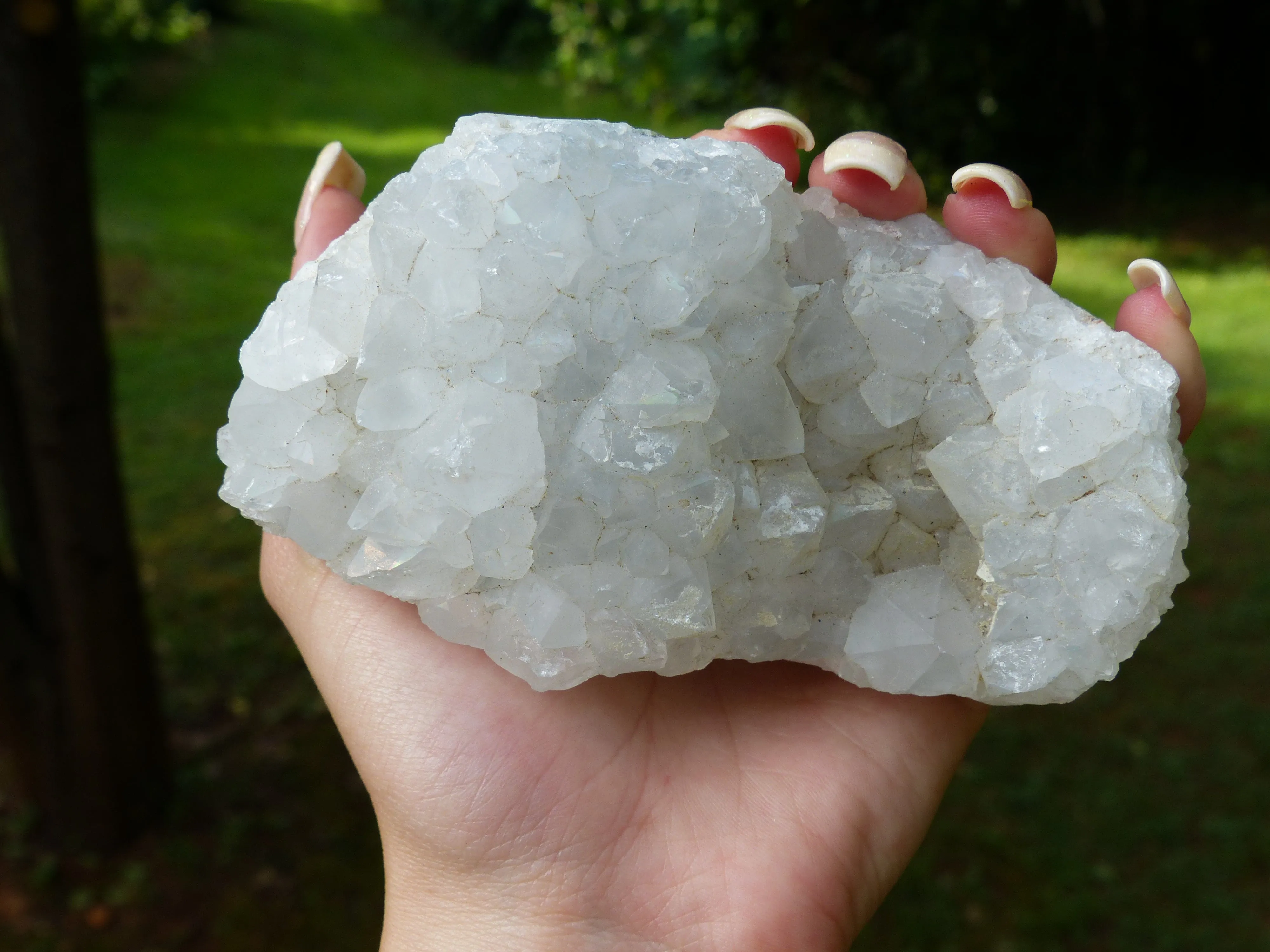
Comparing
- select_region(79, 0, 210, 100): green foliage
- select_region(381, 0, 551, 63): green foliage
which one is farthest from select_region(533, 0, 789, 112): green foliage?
select_region(381, 0, 551, 63): green foliage

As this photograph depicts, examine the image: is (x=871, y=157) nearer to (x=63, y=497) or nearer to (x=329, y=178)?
(x=329, y=178)

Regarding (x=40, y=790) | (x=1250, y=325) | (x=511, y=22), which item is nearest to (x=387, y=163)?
(x=511, y=22)

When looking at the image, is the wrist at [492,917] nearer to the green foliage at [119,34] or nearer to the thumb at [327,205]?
the thumb at [327,205]

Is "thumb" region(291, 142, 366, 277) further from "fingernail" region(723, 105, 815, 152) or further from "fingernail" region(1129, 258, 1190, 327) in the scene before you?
"fingernail" region(1129, 258, 1190, 327)

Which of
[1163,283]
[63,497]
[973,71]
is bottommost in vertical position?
[63,497]

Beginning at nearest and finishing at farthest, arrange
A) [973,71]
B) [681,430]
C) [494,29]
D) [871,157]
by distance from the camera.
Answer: [681,430], [871,157], [973,71], [494,29]

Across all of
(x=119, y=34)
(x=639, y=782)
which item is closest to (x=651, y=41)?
(x=639, y=782)
